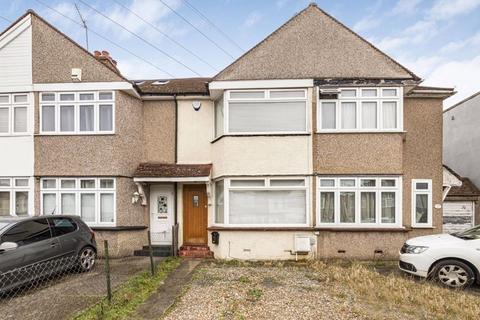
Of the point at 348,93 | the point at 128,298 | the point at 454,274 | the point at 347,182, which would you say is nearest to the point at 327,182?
the point at 347,182

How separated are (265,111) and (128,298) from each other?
663cm

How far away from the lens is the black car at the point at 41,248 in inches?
262

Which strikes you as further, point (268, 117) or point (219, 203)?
point (219, 203)

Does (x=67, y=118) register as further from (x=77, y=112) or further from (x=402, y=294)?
(x=402, y=294)

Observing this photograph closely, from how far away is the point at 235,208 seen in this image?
10.5 metres

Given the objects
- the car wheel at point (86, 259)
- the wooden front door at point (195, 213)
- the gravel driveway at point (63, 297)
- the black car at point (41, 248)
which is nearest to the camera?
the gravel driveway at point (63, 297)

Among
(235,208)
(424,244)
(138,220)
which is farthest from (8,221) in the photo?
(424,244)

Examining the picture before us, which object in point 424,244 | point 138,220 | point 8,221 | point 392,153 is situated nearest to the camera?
point 8,221

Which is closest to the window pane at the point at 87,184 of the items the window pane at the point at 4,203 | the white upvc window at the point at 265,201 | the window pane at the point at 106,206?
the window pane at the point at 106,206

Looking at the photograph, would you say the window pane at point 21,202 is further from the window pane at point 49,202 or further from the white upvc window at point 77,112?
the white upvc window at point 77,112

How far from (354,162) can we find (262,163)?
2847 mm

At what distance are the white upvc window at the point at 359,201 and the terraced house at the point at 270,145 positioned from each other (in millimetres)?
31

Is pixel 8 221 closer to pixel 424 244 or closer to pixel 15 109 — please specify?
pixel 15 109

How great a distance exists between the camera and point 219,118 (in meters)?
11.3
